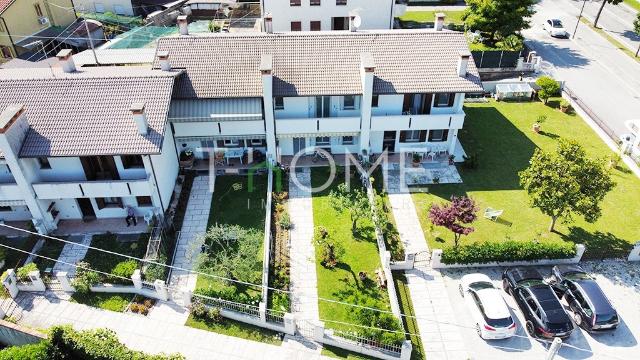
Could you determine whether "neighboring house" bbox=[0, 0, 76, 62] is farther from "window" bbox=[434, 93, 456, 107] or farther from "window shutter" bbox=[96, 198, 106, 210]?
"window" bbox=[434, 93, 456, 107]

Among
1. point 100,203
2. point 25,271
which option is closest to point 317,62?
point 100,203

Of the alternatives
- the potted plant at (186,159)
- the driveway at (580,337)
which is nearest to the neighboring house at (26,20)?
the potted plant at (186,159)

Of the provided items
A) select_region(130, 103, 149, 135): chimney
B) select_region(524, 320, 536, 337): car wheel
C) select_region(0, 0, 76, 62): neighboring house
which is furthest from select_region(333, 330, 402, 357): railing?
select_region(0, 0, 76, 62): neighboring house

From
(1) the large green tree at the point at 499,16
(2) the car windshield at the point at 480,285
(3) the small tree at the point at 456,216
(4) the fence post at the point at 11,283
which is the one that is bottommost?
(2) the car windshield at the point at 480,285

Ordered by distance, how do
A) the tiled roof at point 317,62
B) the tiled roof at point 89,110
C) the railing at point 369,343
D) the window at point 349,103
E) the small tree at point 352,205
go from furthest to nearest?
the window at point 349,103
the tiled roof at point 317,62
the small tree at point 352,205
the tiled roof at point 89,110
the railing at point 369,343

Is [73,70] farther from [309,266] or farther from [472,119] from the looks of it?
[472,119]

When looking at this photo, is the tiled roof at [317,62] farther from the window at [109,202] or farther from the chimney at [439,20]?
the window at [109,202]
